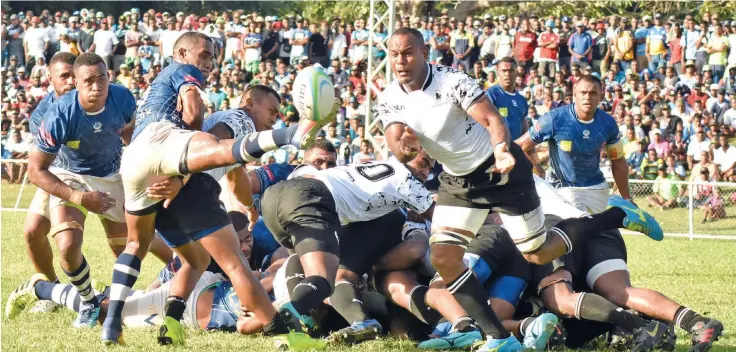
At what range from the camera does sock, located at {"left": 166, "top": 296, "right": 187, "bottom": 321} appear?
6402 mm

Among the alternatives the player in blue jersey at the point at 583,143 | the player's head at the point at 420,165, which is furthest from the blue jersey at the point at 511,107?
the player's head at the point at 420,165

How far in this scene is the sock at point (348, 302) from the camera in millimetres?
6441

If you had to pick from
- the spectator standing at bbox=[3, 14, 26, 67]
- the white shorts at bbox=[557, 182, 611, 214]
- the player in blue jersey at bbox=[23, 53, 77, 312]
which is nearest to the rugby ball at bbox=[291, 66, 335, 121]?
the player in blue jersey at bbox=[23, 53, 77, 312]

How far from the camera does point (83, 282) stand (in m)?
7.25

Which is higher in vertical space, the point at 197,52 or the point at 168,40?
the point at 197,52

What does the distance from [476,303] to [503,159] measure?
3.05ft

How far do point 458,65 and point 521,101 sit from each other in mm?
11252

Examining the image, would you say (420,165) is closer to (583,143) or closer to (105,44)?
(583,143)

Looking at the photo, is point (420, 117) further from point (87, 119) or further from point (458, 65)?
point (458, 65)

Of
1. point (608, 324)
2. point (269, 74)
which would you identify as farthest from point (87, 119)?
point (269, 74)

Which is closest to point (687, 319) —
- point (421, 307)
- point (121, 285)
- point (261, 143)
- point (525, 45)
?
point (421, 307)

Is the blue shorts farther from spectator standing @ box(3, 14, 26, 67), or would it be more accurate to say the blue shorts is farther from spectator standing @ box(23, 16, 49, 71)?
spectator standing @ box(3, 14, 26, 67)

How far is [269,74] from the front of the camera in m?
22.9

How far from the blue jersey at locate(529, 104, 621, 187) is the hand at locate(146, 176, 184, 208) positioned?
4411 millimetres
